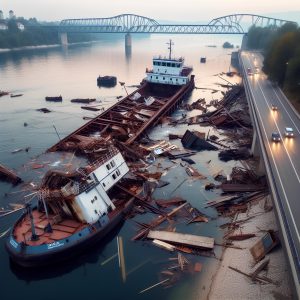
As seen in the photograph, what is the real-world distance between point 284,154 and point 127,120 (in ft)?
112

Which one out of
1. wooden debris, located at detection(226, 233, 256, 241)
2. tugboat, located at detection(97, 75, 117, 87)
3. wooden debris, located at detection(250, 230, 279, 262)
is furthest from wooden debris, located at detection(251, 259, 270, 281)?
tugboat, located at detection(97, 75, 117, 87)

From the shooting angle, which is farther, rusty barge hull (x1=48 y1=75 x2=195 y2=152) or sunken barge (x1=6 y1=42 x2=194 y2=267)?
rusty barge hull (x1=48 y1=75 x2=195 y2=152)

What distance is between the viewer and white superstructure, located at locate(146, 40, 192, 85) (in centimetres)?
9719

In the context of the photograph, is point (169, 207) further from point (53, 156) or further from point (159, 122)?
point (159, 122)

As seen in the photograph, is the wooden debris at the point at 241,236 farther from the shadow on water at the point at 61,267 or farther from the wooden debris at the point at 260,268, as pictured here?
the shadow on water at the point at 61,267

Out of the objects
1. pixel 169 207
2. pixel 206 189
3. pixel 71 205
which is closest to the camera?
pixel 71 205

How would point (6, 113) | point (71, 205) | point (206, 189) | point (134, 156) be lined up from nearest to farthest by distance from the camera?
1. point (71, 205)
2. point (206, 189)
3. point (134, 156)
4. point (6, 113)

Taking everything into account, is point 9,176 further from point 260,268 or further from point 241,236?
point 260,268

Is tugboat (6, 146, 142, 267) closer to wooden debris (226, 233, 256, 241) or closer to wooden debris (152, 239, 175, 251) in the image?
wooden debris (152, 239, 175, 251)

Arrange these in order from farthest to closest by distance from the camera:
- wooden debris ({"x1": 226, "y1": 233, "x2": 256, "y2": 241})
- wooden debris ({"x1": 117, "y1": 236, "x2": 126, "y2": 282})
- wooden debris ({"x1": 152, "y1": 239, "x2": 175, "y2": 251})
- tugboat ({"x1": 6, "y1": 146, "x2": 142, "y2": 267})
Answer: wooden debris ({"x1": 226, "y1": 233, "x2": 256, "y2": 241}), wooden debris ({"x1": 152, "y1": 239, "x2": 175, "y2": 251}), wooden debris ({"x1": 117, "y1": 236, "x2": 126, "y2": 282}), tugboat ({"x1": 6, "y1": 146, "x2": 142, "y2": 267})

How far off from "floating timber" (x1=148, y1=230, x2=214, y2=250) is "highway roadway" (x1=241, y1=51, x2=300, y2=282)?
8200 millimetres

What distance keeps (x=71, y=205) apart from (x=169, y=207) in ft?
42.1

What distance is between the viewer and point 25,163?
5106cm

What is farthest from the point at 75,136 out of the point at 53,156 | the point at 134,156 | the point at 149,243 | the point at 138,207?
the point at 149,243
